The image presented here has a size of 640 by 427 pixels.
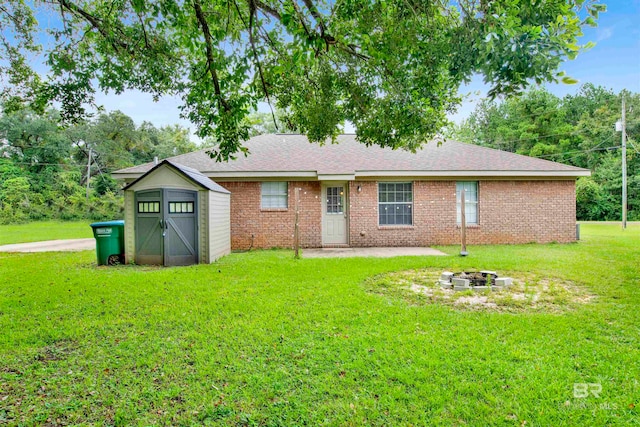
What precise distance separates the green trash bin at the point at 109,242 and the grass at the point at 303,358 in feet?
8.10

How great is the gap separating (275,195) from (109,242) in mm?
4994

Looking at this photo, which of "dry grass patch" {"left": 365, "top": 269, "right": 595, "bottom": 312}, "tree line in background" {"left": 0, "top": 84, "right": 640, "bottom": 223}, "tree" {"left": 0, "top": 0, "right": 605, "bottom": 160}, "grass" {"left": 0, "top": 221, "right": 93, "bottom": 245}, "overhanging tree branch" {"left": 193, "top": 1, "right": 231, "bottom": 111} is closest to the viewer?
"tree" {"left": 0, "top": 0, "right": 605, "bottom": 160}

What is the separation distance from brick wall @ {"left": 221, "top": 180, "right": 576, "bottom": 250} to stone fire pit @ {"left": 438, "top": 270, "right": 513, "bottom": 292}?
5530 millimetres

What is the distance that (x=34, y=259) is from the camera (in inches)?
362

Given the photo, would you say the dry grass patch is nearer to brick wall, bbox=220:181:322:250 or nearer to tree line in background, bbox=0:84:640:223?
brick wall, bbox=220:181:322:250

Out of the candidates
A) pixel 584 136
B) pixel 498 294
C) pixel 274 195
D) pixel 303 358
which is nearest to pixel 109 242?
pixel 274 195

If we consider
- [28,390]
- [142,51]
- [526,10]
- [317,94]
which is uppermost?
[142,51]

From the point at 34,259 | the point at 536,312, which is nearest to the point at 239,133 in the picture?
the point at 536,312

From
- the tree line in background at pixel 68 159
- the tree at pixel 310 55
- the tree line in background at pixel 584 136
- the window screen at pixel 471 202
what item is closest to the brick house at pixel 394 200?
the window screen at pixel 471 202

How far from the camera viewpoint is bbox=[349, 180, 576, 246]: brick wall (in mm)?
11742

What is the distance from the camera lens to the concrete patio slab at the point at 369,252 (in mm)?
9562

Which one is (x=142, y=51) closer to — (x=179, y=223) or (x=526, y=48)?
(x=179, y=223)

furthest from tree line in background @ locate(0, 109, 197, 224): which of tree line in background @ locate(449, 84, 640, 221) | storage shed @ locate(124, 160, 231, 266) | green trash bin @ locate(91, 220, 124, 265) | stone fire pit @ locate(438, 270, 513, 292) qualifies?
tree line in background @ locate(449, 84, 640, 221)

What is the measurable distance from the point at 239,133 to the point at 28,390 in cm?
453
